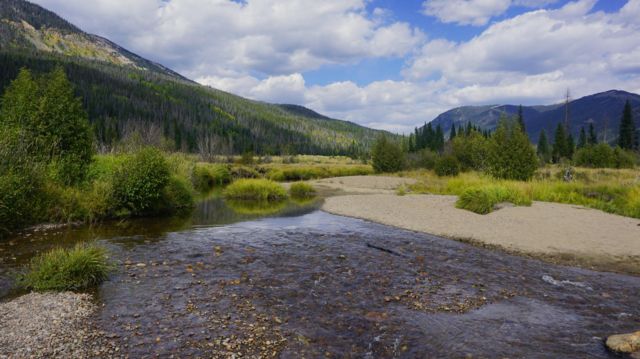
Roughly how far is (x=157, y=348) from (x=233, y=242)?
8743mm

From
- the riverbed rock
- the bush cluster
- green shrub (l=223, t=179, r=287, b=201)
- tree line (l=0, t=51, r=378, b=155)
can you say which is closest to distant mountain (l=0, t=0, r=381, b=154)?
tree line (l=0, t=51, r=378, b=155)

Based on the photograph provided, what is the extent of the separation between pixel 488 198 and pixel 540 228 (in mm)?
4954

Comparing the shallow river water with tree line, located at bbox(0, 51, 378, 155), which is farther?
tree line, located at bbox(0, 51, 378, 155)

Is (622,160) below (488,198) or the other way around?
the other way around

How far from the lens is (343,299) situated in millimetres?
9438

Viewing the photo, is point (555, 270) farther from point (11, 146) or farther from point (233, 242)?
point (11, 146)

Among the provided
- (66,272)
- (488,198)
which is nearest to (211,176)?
(488,198)

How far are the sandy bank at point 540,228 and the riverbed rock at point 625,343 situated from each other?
618 cm

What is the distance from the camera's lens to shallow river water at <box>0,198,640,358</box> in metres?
7.12

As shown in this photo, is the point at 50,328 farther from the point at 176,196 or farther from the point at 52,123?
the point at 176,196

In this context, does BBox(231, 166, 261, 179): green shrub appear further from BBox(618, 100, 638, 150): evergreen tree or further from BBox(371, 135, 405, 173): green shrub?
BBox(618, 100, 638, 150): evergreen tree

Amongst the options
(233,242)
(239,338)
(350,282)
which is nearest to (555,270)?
(350,282)

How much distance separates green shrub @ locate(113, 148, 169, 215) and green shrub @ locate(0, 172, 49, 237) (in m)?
3.48

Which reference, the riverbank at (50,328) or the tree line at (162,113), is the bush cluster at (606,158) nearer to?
the riverbank at (50,328)
